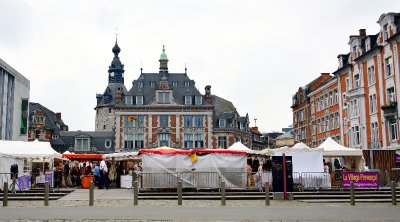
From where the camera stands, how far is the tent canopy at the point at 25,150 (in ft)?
93.5

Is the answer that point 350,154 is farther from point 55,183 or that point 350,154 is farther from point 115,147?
point 115,147

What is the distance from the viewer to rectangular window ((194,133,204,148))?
7706 cm

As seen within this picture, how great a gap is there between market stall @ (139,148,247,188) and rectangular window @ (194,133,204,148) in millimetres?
49094

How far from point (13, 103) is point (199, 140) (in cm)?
3094

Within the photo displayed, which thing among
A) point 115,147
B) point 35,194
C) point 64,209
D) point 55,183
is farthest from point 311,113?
point 64,209

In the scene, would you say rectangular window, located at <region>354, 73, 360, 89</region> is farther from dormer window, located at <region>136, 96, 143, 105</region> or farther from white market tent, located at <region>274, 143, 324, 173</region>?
dormer window, located at <region>136, 96, 143, 105</region>

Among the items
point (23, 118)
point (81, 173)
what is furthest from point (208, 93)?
point (81, 173)

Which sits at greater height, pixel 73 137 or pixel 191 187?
pixel 73 137

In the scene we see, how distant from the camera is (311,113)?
65750 millimetres

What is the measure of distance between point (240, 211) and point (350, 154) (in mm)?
13674

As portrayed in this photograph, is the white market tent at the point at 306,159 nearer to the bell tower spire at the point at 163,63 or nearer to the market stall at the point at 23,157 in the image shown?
the market stall at the point at 23,157

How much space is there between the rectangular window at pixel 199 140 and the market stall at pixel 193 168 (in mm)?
49094

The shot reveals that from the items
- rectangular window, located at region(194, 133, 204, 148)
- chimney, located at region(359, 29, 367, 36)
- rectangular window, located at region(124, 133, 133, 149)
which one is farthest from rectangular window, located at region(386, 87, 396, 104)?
rectangular window, located at region(124, 133, 133, 149)

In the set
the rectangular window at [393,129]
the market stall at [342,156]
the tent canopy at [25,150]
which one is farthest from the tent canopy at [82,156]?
the rectangular window at [393,129]
